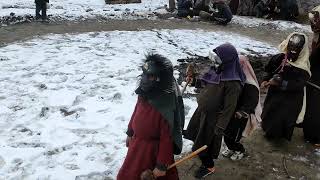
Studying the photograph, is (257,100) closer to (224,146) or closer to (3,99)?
(224,146)

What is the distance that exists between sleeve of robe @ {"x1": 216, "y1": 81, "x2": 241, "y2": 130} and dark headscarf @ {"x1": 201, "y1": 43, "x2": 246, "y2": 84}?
0.07 meters

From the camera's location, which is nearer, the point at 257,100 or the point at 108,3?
the point at 257,100

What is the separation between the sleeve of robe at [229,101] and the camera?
4598 mm

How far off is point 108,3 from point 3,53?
824 centimetres

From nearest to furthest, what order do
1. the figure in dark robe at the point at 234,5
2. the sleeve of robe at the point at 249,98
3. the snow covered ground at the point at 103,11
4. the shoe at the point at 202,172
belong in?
the sleeve of robe at the point at 249,98 → the shoe at the point at 202,172 → the snow covered ground at the point at 103,11 → the figure in dark robe at the point at 234,5

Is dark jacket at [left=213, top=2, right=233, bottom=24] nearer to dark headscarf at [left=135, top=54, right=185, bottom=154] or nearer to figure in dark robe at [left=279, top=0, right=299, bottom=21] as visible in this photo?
figure in dark robe at [left=279, top=0, right=299, bottom=21]

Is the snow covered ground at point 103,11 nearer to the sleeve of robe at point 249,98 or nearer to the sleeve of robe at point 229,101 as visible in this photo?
the sleeve of robe at point 249,98

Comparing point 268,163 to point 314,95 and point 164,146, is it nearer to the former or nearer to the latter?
point 314,95

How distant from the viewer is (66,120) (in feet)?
21.2

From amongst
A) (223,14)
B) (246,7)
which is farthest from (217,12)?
(246,7)

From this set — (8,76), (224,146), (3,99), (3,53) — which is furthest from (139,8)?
(224,146)

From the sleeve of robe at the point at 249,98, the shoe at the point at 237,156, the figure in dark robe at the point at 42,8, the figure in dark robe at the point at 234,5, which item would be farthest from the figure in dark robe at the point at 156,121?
the figure in dark robe at the point at 234,5

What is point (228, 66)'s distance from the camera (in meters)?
4.60

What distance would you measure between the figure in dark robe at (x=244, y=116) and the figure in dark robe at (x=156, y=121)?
Result: 3.77ft
